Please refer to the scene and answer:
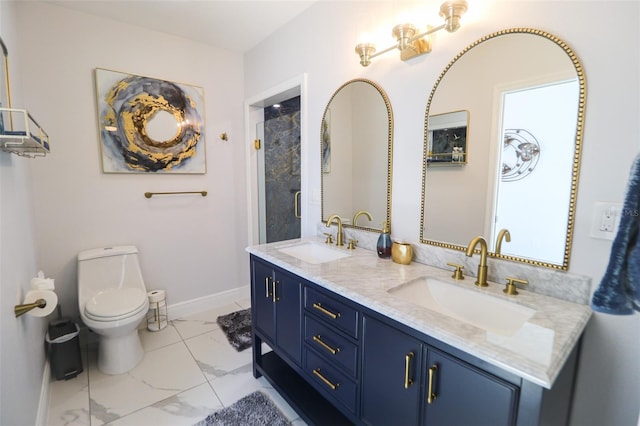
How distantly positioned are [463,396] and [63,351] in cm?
238

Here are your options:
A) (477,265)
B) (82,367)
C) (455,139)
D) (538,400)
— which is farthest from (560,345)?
(82,367)

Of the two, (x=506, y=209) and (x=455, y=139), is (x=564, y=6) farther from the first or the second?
(x=506, y=209)

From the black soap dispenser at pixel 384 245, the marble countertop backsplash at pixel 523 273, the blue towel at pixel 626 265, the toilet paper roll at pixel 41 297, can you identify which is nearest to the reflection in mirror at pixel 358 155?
the black soap dispenser at pixel 384 245

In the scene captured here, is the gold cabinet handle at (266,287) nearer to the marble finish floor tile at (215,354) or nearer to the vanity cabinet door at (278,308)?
the vanity cabinet door at (278,308)

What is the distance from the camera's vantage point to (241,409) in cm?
167

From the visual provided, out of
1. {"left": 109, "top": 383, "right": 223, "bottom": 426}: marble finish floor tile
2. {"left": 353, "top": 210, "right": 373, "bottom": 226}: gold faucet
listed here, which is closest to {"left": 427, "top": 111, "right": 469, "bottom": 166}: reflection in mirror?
{"left": 353, "top": 210, "right": 373, "bottom": 226}: gold faucet

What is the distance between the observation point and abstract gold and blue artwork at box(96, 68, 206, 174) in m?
2.29

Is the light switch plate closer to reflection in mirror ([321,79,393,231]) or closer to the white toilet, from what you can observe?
reflection in mirror ([321,79,393,231])

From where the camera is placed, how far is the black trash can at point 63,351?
74.5 inches

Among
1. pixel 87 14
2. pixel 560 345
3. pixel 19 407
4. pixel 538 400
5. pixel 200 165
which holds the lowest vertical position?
pixel 19 407

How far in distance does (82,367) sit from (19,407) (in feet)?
3.31

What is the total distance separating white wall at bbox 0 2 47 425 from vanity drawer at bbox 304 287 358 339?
111cm

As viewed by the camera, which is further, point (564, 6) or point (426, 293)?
point (426, 293)

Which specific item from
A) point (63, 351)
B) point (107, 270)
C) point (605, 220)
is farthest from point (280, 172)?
point (605, 220)
